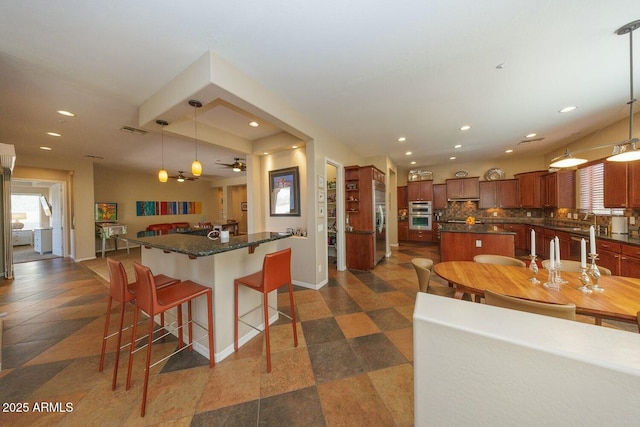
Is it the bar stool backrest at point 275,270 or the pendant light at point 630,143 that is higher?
the pendant light at point 630,143

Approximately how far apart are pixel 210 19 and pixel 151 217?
8499 millimetres

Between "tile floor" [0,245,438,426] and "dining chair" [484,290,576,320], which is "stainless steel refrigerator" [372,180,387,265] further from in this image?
"dining chair" [484,290,576,320]

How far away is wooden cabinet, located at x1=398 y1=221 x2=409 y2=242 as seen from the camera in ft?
25.4

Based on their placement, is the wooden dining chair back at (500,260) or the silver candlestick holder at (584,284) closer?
the silver candlestick holder at (584,284)

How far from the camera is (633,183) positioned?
316 cm

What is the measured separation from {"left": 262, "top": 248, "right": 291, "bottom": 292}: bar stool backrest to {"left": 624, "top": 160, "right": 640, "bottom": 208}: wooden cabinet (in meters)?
5.17

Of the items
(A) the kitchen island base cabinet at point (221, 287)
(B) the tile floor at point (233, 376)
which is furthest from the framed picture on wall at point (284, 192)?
(B) the tile floor at point (233, 376)

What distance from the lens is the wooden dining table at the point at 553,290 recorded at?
4.54ft

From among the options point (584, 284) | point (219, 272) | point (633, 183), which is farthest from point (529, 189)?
point (219, 272)

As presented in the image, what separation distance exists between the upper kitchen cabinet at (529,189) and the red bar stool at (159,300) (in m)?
8.06

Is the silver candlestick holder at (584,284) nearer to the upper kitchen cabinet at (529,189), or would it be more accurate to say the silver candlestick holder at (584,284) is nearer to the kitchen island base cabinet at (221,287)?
the kitchen island base cabinet at (221,287)

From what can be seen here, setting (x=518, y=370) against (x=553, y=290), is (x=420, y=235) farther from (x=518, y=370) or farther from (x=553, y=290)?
(x=518, y=370)

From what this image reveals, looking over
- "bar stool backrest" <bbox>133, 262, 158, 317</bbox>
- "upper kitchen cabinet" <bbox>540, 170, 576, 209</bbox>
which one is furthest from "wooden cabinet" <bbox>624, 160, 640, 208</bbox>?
"bar stool backrest" <bbox>133, 262, 158, 317</bbox>

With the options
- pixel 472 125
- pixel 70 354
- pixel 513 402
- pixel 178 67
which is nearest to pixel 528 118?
pixel 472 125
